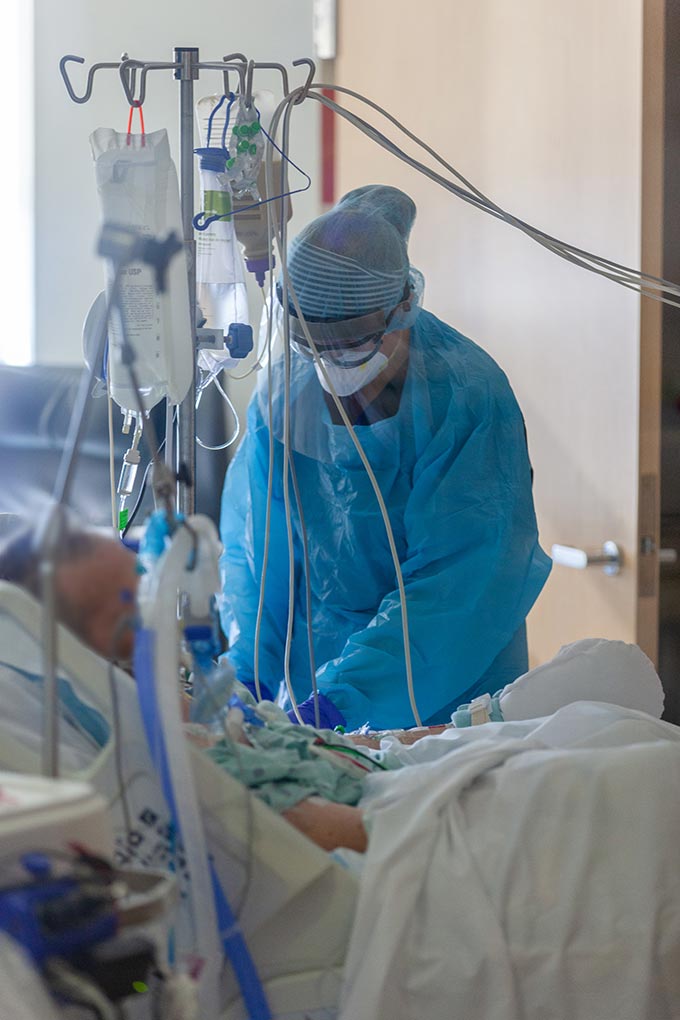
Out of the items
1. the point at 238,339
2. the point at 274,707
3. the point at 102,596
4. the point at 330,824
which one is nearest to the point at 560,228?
the point at 238,339

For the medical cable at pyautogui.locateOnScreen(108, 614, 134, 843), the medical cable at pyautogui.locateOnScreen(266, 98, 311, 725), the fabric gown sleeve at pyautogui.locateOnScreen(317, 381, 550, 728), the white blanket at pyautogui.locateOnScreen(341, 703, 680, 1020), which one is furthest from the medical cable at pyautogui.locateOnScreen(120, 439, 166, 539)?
the white blanket at pyautogui.locateOnScreen(341, 703, 680, 1020)

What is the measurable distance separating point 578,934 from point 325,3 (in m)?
2.51

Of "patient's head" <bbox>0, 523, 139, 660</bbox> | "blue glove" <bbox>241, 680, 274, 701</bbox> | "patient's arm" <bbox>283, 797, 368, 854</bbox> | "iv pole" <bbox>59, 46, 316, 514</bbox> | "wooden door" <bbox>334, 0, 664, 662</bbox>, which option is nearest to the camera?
"patient's head" <bbox>0, 523, 139, 660</bbox>

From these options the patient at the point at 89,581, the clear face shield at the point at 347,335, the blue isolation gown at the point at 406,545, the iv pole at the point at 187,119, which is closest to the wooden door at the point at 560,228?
the blue isolation gown at the point at 406,545

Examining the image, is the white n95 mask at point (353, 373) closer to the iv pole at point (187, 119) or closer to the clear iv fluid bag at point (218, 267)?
the clear iv fluid bag at point (218, 267)

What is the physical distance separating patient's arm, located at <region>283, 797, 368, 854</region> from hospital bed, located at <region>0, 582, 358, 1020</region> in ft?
0.23

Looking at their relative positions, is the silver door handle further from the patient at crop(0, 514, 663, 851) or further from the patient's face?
the patient's face

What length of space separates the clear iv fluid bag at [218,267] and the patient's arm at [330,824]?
0.76 m

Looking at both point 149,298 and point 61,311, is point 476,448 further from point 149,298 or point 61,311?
point 61,311

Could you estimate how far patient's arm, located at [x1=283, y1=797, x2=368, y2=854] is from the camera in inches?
40.9

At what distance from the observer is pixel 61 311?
3.21 metres

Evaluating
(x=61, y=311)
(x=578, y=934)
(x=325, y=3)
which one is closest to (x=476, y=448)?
(x=578, y=934)

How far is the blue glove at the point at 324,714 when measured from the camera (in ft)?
5.43

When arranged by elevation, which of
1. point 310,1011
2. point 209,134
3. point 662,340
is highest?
point 209,134
